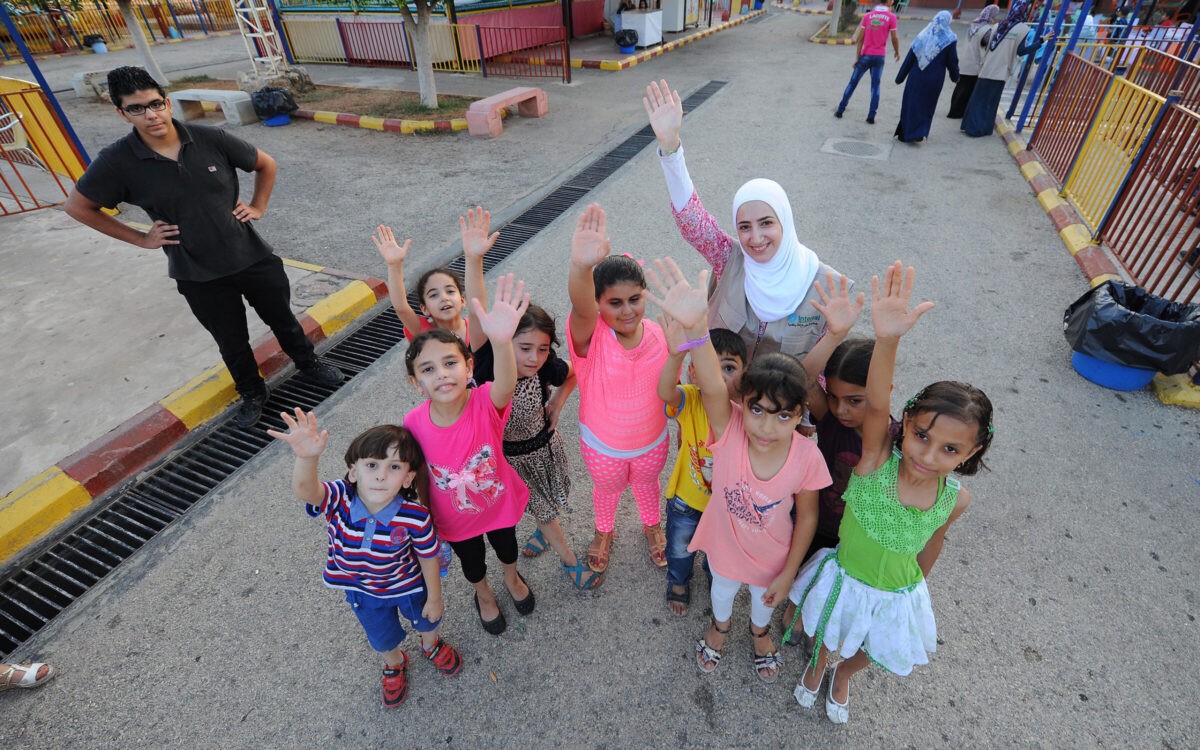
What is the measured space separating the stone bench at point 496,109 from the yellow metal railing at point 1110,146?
764 cm

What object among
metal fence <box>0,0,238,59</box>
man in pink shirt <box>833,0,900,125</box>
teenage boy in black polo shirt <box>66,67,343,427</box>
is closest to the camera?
teenage boy in black polo shirt <box>66,67,343,427</box>

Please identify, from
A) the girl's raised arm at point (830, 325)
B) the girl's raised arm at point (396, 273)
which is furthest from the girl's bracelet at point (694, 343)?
the girl's raised arm at point (396, 273)

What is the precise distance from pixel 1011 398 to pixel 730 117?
7.54 meters

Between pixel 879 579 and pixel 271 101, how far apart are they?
1125cm

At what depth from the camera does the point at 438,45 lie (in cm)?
1341

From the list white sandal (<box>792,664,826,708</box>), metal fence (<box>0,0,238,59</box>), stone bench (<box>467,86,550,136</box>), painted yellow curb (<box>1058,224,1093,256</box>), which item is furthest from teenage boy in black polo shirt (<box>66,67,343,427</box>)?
metal fence (<box>0,0,238,59</box>)

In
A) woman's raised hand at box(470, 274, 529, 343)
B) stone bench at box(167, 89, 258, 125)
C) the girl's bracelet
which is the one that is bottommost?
stone bench at box(167, 89, 258, 125)

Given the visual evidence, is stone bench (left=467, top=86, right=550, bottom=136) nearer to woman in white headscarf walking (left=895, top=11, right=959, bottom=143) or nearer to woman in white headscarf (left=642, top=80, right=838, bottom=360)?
woman in white headscarf walking (left=895, top=11, right=959, bottom=143)

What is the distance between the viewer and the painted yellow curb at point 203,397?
3598 mm

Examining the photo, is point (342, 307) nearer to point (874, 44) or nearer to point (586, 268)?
point (586, 268)

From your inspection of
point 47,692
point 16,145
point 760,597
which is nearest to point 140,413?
point 47,692

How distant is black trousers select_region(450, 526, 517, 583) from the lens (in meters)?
2.32

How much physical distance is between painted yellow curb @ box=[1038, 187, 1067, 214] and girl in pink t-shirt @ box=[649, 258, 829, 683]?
632 cm

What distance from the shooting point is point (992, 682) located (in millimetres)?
2240
